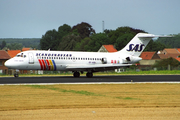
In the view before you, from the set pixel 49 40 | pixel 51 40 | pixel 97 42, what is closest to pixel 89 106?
pixel 97 42

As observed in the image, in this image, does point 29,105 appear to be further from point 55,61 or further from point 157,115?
point 55,61

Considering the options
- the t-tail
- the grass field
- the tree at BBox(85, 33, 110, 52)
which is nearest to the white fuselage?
the t-tail

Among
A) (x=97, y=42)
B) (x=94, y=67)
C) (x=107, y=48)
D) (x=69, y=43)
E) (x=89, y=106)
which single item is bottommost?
(x=89, y=106)

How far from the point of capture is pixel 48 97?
69.6 feet

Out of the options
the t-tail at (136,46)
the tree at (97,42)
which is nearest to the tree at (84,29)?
the tree at (97,42)

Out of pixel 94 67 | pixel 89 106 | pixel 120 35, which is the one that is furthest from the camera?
pixel 120 35

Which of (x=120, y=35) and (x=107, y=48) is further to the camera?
(x=120, y=35)

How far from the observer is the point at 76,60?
43281 mm

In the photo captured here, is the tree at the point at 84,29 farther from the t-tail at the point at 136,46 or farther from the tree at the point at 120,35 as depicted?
the t-tail at the point at 136,46

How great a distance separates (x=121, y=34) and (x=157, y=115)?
126 meters

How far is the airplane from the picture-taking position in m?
40.4

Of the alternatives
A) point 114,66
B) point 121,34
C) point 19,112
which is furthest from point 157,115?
point 121,34

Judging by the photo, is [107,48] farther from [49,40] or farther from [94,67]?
[94,67]

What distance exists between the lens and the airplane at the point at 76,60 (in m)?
40.4
